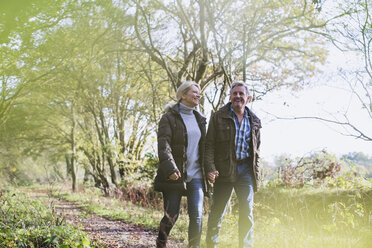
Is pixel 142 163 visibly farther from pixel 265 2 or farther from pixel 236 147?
pixel 236 147

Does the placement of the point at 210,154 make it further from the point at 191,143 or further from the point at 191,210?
the point at 191,210

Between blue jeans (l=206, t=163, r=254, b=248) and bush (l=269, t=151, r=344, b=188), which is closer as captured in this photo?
blue jeans (l=206, t=163, r=254, b=248)

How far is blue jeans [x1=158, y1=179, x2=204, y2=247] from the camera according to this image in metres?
3.21

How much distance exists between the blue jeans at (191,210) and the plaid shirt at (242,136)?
55 centimetres

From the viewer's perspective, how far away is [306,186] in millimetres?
8531

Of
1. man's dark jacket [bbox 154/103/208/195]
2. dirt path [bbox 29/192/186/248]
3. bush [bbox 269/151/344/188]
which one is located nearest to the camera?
man's dark jacket [bbox 154/103/208/195]

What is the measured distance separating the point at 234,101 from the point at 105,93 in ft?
34.9

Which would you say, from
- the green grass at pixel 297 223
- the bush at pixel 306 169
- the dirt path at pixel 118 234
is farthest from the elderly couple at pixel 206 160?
the bush at pixel 306 169

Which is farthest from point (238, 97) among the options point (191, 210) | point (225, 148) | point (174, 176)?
point (191, 210)

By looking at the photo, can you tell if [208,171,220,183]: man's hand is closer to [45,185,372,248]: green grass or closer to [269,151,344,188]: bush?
[45,185,372,248]: green grass

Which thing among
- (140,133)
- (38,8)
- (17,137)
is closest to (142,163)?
(140,133)

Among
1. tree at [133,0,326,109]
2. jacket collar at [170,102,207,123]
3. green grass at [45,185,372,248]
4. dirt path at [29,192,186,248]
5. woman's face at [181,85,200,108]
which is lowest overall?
dirt path at [29,192,186,248]

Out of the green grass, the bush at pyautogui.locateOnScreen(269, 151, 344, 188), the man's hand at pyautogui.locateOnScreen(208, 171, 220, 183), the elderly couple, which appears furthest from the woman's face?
the bush at pyautogui.locateOnScreen(269, 151, 344, 188)

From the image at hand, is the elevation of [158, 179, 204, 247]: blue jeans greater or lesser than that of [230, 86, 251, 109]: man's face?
lesser
